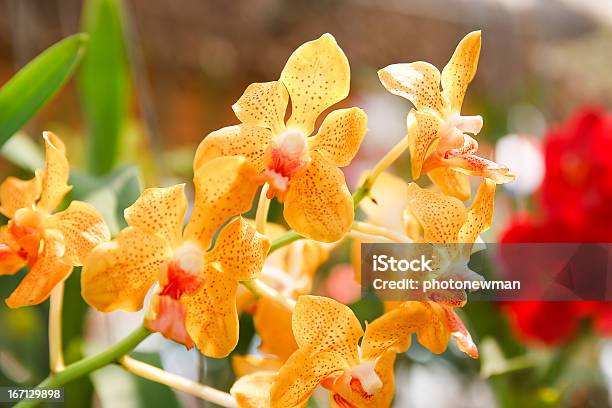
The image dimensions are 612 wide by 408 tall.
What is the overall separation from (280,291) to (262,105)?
12 cm

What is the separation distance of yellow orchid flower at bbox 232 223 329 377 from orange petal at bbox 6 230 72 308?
0.37 feet

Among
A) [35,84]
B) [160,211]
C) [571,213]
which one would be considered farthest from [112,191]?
[571,213]

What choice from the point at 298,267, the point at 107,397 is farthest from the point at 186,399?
the point at 298,267

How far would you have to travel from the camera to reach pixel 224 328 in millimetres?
366

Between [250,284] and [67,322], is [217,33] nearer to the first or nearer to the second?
[67,322]

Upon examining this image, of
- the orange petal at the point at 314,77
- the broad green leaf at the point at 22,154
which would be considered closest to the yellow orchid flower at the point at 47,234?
the orange petal at the point at 314,77

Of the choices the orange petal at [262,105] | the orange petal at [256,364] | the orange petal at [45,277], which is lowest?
the orange petal at [256,364]

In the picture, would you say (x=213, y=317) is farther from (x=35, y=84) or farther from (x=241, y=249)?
(x=35, y=84)

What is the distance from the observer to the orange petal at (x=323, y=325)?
36cm

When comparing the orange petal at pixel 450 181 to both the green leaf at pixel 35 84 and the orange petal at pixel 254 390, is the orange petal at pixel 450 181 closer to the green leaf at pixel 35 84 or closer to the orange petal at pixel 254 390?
the orange petal at pixel 254 390

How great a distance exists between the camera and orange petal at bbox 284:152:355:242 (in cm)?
37

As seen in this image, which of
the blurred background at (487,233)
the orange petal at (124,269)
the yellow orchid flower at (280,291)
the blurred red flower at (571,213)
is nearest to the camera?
the orange petal at (124,269)

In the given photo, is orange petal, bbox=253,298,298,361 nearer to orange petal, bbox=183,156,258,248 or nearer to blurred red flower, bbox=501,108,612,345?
orange petal, bbox=183,156,258,248

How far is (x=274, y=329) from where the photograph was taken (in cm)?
46
